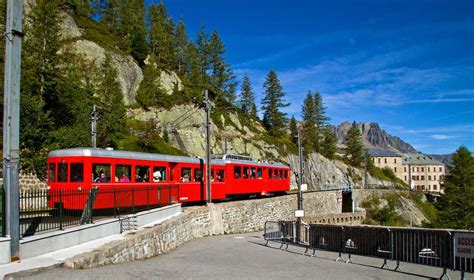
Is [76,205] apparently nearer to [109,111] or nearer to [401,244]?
[401,244]

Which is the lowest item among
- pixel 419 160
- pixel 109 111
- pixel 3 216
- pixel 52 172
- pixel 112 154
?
pixel 419 160

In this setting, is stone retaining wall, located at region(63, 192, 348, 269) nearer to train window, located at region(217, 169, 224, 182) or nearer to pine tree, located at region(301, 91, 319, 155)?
train window, located at region(217, 169, 224, 182)

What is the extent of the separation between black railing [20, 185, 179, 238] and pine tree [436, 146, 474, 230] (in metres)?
45.9

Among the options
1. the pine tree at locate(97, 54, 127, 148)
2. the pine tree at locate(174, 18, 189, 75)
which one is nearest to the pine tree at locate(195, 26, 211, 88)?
the pine tree at locate(174, 18, 189, 75)

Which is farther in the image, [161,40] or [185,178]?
[161,40]

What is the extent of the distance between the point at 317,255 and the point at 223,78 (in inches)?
3077

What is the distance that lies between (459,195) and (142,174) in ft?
163

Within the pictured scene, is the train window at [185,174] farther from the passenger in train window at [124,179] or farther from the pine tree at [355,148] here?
the pine tree at [355,148]

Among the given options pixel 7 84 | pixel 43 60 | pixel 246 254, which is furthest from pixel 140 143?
pixel 7 84

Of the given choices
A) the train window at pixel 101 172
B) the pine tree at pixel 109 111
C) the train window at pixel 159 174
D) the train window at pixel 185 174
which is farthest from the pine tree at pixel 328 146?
the train window at pixel 101 172

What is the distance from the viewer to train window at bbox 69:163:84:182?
1673cm

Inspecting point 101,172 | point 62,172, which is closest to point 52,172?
point 62,172

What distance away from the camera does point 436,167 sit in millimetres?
161125

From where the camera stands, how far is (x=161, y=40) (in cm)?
8181
